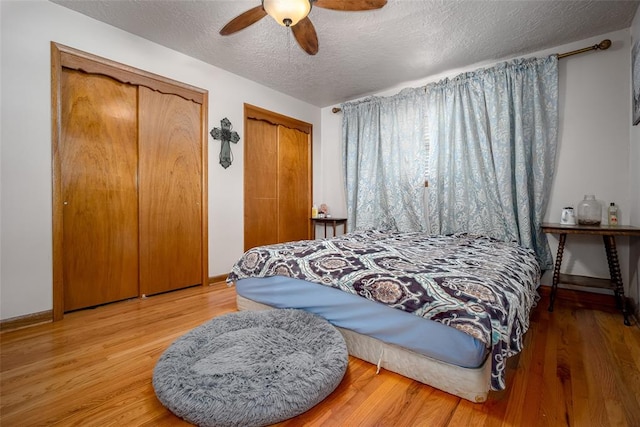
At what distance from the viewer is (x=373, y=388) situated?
53.2 inches

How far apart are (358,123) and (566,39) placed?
2.27 meters

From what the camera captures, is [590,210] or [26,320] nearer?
[26,320]

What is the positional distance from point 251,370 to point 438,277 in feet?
3.34

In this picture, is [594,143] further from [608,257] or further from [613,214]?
[608,257]

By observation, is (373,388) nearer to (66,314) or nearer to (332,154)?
(66,314)

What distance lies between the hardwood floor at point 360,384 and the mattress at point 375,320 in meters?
0.20

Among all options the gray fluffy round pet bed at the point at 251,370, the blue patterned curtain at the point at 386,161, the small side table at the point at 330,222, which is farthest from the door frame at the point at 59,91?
the small side table at the point at 330,222

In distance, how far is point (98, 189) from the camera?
2449 millimetres

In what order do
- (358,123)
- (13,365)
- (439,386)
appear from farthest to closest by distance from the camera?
(358,123) → (13,365) → (439,386)

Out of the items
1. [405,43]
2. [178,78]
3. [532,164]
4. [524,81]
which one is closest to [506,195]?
[532,164]

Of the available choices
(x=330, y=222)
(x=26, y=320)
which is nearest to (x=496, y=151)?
(x=330, y=222)

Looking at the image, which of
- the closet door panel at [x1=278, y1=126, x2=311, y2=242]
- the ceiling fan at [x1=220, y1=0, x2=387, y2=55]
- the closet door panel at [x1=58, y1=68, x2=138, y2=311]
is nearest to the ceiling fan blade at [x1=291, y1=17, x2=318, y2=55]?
the ceiling fan at [x1=220, y1=0, x2=387, y2=55]

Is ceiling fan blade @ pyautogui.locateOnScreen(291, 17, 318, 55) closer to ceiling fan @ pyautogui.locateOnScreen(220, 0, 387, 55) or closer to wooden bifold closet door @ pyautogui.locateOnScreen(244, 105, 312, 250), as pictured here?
ceiling fan @ pyautogui.locateOnScreen(220, 0, 387, 55)

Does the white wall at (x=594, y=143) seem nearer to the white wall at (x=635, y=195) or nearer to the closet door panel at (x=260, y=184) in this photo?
the white wall at (x=635, y=195)
